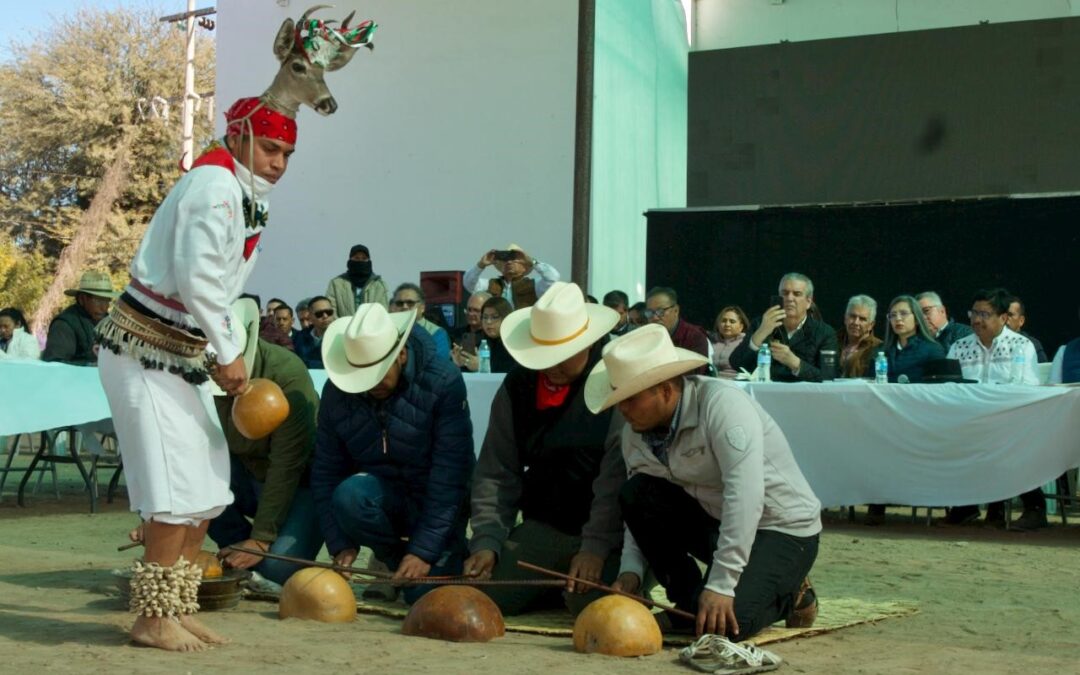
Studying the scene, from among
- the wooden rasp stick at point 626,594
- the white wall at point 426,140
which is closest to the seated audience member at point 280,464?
the wooden rasp stick at point 626,594

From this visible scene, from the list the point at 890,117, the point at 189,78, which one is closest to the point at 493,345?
the point at 890,117

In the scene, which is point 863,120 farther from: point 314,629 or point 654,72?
point 314,629

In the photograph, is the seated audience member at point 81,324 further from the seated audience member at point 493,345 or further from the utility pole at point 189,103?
the utility pole at point 189,103

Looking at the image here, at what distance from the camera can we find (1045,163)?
56.8ft

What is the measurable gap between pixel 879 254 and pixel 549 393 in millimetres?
10923

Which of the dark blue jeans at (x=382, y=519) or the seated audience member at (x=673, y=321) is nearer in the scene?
the dark blue jeans at (x=382, y=519)

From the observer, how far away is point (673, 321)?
9984mm

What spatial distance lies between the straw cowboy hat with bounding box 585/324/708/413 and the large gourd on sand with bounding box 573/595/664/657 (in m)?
0.68

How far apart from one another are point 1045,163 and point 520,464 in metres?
13.4

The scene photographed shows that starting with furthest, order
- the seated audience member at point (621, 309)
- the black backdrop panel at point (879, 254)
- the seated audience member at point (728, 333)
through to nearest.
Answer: the black backdrop panel at point (879, 254), the seated audience member at point (621, 309), the seated audience member at point (728, 333)

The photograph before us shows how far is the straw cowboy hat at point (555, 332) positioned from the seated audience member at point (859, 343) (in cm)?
457

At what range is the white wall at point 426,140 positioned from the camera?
1811cm

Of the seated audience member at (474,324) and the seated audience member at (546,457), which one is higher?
the seated audience member at (474,324)

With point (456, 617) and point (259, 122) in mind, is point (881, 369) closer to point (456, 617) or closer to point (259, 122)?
point (456, 617)
